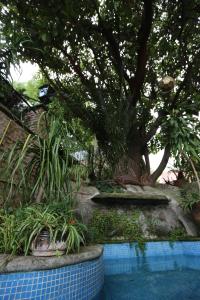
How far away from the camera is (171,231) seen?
4.66 metres

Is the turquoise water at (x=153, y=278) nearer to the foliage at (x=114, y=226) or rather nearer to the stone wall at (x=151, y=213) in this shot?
the foliage at (x=114, y=226)

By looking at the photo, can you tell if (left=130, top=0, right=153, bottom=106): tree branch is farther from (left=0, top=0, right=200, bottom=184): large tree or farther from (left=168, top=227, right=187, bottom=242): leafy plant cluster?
(left=168, top=227, right=187, bottom=242): leafy plant cluster

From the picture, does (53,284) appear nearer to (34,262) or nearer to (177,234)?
(34,262)

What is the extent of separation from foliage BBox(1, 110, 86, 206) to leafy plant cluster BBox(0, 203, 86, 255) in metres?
0.26

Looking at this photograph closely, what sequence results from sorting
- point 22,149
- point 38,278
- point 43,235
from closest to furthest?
point 38,278, point 43,235, point 22,149

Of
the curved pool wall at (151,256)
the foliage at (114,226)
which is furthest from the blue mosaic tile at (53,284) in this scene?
the foliage at (114,226)

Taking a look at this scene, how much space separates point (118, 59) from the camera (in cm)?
645

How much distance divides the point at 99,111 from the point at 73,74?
6.81 ft

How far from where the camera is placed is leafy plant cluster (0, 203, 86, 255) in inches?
92.6

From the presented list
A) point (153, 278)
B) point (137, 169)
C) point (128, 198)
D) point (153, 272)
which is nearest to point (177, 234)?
point (128, 198)

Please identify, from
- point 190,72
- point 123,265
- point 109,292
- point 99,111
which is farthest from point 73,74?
point 109,292

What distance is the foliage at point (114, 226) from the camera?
420 cm

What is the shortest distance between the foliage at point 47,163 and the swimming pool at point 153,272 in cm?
118

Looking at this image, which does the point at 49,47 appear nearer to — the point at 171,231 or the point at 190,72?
the point at 190,72
